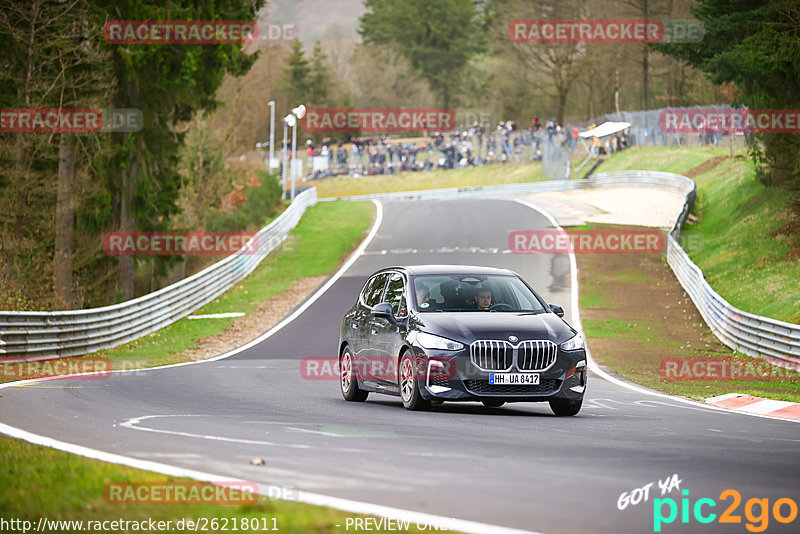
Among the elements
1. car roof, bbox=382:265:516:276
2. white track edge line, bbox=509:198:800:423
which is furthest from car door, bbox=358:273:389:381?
white track edge line, bbox=509:198:800:423

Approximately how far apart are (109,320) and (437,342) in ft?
54.6

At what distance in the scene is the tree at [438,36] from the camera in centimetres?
14475

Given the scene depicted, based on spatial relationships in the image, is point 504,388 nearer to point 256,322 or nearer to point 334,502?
point 334,502

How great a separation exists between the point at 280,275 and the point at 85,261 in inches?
312

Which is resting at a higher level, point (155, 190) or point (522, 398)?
point (155, 190)

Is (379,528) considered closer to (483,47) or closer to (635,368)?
(635,368)

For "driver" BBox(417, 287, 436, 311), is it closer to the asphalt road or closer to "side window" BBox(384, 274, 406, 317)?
"side window" BBox(384, 274, 406, 317)

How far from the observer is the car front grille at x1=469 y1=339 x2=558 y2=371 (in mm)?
12617

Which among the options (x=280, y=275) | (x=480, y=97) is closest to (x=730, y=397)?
(x=280, y=275)

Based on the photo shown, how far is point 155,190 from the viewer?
131ft

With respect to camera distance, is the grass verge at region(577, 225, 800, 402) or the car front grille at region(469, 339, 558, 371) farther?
the grass verge at region(577, 225, 800, 402)

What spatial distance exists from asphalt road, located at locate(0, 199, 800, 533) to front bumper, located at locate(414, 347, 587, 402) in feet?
0.90

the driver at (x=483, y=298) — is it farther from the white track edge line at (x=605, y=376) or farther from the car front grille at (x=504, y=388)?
the white track edge line at (x=605, y=376)

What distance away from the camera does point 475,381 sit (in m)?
12.6
